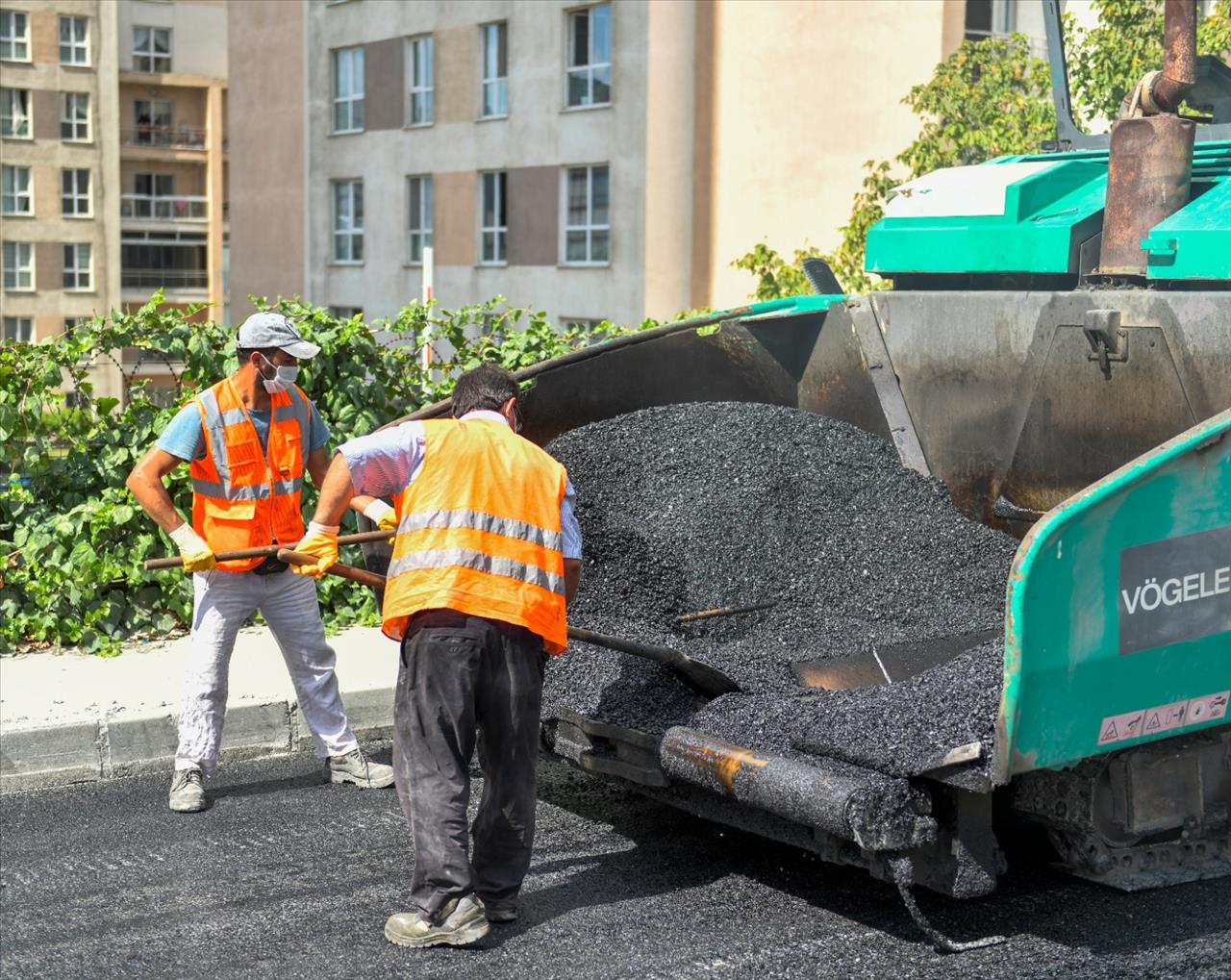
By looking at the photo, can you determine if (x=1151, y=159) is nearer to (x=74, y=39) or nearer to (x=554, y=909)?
(x=554, y=909)

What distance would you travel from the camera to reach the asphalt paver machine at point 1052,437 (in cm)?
389

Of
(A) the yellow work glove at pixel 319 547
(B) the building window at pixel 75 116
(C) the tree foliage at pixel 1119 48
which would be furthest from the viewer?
(B) the building window at pixel 75 116

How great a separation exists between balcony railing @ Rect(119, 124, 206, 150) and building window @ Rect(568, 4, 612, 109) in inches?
1124

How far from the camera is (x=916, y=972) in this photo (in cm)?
399

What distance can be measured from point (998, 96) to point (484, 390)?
1196 cm

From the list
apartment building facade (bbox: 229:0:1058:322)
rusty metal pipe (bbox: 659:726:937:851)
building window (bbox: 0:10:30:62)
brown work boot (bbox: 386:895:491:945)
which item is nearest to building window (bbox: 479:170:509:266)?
apartment building facade (bbox: 229:0:1058:322)

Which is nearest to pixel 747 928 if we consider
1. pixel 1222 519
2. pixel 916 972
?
pixel 916 972

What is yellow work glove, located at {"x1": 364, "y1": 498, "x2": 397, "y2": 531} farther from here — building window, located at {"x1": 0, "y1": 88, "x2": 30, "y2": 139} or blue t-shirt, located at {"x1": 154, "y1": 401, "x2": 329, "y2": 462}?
building window, located at {"x1": 0, "y1": 88, "x2": 30, "y2": 139}

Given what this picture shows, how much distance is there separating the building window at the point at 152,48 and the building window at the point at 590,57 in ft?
93.6

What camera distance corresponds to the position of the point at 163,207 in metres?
53.3

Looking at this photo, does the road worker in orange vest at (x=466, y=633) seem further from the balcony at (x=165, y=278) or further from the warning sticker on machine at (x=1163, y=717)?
the balcony at (x=165, y=278)

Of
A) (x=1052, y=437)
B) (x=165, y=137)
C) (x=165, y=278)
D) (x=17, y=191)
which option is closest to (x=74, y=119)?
(x=17, y=191)

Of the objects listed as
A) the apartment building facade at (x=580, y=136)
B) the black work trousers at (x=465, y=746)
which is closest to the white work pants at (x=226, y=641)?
the black work trousers at (x=465, y=746)

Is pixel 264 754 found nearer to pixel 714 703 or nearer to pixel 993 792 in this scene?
pixel 714 703
